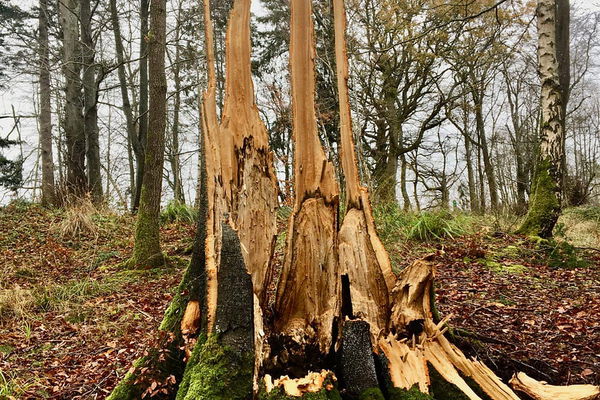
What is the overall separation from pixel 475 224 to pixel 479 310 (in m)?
4.52

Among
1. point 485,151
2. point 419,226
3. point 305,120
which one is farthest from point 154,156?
point 485,151

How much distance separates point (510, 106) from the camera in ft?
59.1

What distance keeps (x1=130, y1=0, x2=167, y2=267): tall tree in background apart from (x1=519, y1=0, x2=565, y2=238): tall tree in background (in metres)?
5.98

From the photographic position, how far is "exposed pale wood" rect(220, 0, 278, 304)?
230 centimetres

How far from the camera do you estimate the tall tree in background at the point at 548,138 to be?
6.35 metres

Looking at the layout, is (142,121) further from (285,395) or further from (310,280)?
(285,395)

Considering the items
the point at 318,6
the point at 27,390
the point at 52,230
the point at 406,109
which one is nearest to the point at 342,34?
the point at 27,390

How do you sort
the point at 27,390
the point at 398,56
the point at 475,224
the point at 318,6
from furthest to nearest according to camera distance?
1. the point at 398,56
2. the point at 318,6
3. the point at 475,224
4. the point at 27,390

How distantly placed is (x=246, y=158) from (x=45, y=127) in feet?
36.7

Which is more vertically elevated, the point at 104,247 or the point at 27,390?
the point at 104,247

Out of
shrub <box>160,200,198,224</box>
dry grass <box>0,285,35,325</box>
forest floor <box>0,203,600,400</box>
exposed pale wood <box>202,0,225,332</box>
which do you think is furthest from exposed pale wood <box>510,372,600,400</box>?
shrub <box>160,200,198,224</box>

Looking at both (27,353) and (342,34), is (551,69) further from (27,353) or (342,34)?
(27,353)

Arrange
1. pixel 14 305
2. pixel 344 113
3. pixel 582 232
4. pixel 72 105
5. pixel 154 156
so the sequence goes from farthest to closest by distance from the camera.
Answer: pixel 72 105 → pixel 582 232 → pixel 154 156 → pixel 14 305 → pixel 344 113

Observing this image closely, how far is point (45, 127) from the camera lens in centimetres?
1111
